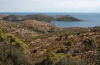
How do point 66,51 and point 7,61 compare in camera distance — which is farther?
point 66,51

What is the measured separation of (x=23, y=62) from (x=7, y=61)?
146cm

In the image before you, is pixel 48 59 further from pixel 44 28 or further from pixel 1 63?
Result: pixel 44 28

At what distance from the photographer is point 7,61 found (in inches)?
540

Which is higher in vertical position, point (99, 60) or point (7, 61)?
point (99, 60)

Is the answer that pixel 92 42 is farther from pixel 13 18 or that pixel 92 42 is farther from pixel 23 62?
pixel 13 18

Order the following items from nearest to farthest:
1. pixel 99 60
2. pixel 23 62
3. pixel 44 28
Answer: pixel 99 60
pixel 23 62
pixel 44 28

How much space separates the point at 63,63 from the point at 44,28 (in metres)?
85.1

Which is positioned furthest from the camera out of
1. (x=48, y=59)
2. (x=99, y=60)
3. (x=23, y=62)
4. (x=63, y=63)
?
(x=48, y=59)

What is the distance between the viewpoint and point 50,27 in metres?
102

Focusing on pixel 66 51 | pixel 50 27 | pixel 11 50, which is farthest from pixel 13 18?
pixel 11 50

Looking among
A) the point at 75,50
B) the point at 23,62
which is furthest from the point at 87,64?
the point at 75,50

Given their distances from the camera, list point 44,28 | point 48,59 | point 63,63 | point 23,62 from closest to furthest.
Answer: point 63,63, point 23,62, point 48,59, point 44,28

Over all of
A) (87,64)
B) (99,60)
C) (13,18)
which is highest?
(99,60)

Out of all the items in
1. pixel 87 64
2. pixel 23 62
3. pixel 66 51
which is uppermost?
pixel 87 64
